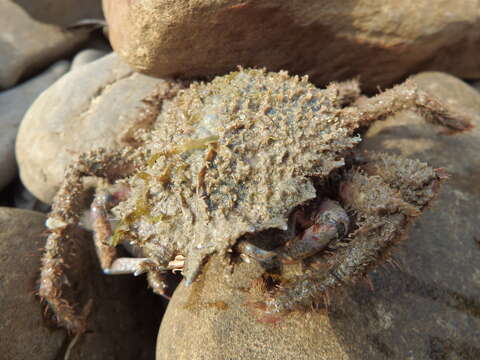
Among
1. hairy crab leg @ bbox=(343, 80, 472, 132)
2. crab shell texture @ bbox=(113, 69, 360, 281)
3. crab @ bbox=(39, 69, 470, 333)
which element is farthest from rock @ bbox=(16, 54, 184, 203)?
hairy crab leg @ bbox=(343, 80, 472, 132)

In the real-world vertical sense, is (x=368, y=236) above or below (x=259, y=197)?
below

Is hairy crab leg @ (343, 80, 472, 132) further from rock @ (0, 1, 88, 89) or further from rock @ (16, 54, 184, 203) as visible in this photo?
rock @ (0, 1, 88, 89)

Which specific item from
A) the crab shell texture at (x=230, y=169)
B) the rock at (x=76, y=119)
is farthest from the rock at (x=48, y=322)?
the crab shell texture at (x=230, y=169)

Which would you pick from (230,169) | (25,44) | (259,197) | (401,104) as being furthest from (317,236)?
(25,44)

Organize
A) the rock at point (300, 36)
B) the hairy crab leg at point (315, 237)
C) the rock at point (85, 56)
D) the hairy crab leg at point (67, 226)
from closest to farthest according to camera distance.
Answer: the hairy crab leg at point (315, 237), the hairy crab leg at point (67, 226), the rock at point (300, 36), the rock at point (85, 56)

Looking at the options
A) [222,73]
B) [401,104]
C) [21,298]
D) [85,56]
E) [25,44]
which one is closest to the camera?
[21,298]

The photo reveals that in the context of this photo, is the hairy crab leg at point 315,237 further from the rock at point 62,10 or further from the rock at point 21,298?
the rock at point 62,10

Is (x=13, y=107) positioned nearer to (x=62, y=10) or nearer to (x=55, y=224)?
(x=62, y=10)
